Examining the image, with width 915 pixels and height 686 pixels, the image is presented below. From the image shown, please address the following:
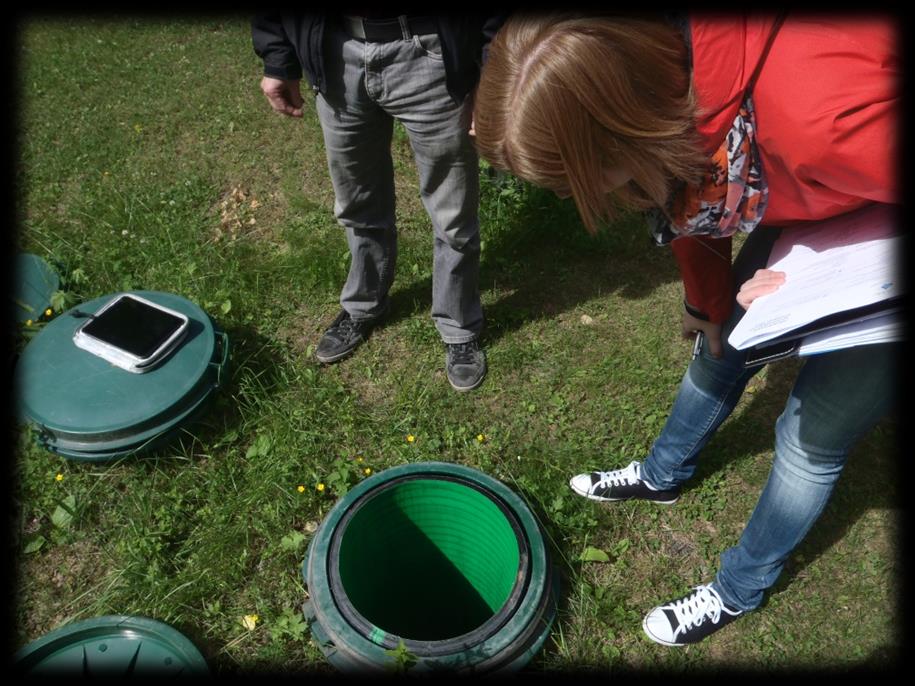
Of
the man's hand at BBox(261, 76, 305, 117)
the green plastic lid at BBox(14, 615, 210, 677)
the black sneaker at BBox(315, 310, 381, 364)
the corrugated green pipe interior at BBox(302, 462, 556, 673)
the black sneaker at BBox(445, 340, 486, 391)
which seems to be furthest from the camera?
the black sneaker at BBox(315, 310, 381, 364)

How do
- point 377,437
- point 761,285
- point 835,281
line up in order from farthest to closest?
point 377,437, point 761,285, point 835,281

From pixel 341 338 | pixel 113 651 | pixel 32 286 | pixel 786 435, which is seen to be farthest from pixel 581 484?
pixel 32 286

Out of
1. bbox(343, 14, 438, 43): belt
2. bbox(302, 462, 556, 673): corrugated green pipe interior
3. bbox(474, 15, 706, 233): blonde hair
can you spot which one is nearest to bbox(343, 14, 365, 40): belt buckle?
bbox(343, 14, 438, 43): belt

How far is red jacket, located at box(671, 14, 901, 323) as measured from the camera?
1.11 meters

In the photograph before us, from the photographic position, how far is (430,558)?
7.85 ft

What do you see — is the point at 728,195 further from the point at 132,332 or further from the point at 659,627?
the point at 132,332

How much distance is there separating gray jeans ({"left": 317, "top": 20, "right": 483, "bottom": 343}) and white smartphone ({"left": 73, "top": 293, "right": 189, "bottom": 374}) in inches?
29.0

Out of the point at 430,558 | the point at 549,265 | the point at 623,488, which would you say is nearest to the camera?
the point at 430,558

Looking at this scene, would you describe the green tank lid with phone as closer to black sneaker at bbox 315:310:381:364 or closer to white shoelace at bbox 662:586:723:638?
black sneaker at bbox 315:310:381:364

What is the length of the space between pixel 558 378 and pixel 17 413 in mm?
2136

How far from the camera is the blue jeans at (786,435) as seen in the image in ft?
4.91

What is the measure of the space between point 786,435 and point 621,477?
871mm

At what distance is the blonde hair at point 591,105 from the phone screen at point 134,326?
178 centimetres

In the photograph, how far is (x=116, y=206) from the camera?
377cm
